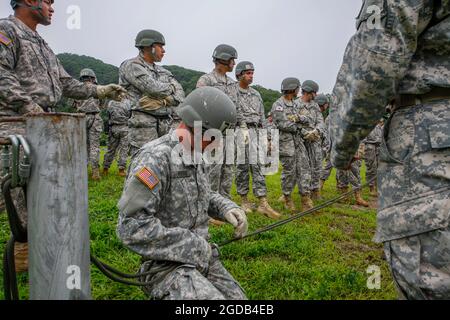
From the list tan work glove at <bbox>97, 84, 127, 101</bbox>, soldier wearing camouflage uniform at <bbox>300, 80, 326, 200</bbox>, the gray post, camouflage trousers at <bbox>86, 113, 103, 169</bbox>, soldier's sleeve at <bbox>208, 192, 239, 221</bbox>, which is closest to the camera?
the gray post

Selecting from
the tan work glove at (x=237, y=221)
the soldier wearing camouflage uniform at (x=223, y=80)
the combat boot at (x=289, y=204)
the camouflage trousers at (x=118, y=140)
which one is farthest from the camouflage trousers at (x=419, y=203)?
the camouflage trousers at (x=118, y=140)

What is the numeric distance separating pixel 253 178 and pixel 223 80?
72.9 inches

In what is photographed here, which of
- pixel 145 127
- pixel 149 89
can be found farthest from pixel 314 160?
pixel 149 89

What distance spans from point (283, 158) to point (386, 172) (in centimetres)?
560

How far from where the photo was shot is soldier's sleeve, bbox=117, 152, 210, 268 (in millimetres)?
A: 2111

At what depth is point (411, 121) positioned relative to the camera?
73.5 inches

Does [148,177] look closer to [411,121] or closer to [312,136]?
[411,121]

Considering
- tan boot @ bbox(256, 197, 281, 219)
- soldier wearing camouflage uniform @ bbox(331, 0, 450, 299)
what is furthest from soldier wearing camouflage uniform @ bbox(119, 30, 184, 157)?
soldier wearing camouflage uniform @ bbox(331, 0, 450, 299)

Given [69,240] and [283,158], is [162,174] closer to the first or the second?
[69,240]

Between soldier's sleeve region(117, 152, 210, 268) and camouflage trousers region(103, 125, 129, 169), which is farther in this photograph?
camouflage trousers region(103, 125, 129, 169)

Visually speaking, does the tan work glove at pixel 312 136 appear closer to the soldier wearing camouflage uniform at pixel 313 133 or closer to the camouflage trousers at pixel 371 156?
the soldier wearing camouflage uniform at pixel 313 133

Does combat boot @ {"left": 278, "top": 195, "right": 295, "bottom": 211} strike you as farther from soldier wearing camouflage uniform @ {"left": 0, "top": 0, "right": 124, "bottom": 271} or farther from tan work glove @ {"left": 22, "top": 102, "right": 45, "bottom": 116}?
tan work glove @ {"left": 22, "top": 102, "right": 45, "bottom": 116}

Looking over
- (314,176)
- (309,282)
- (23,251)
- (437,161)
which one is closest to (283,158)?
(314,176)

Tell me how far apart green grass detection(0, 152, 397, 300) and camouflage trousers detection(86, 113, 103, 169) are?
3432mm
